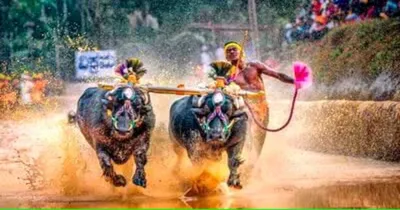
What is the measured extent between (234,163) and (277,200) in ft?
2.59

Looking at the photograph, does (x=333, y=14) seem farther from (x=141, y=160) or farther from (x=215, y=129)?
(x=215, y=129)

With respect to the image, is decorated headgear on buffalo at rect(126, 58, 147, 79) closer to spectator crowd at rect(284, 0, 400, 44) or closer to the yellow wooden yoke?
the yellow wooden yoke

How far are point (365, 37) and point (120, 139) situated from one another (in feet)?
35.4

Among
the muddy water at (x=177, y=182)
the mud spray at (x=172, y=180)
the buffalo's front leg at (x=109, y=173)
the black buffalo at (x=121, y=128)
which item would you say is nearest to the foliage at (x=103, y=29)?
the mud spray at (x=172, y=180)

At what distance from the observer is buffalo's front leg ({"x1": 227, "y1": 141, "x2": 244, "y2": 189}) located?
326 inches

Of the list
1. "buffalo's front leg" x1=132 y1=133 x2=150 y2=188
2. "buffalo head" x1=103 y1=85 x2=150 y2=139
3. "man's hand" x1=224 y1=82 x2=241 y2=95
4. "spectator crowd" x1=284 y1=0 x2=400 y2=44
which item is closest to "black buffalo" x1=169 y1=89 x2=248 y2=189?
"man's hand" x1=224 y1=82 x2=241 y2=95

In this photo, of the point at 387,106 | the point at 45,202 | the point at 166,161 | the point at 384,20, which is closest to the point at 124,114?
the point at 45,202

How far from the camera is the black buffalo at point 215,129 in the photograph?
8.08 metres

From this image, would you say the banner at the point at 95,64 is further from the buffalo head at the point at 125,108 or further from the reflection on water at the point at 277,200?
the buffalo head at the point at 125,108

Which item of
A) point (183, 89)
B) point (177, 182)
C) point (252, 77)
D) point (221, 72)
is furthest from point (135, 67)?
point (252, 77)

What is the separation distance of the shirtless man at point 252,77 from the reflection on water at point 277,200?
1391 mm

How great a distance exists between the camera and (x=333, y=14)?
21.1 metres

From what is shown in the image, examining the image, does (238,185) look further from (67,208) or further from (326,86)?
(326,86)

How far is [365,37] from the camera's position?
59.1ft
